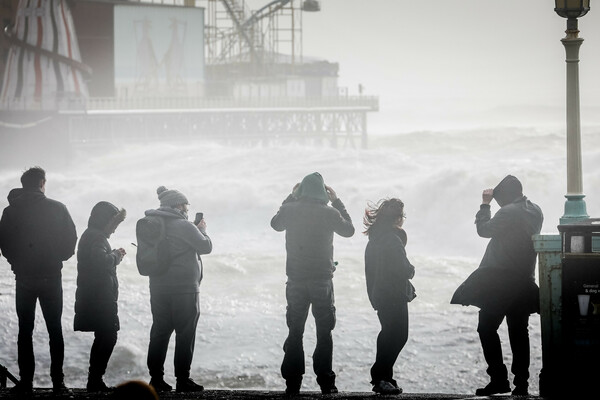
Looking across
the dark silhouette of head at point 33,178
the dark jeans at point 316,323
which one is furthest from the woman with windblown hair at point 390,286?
the dark silhouette of head at point 33,178

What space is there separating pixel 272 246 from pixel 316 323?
78.7 feet

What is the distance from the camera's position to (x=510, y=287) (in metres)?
5.93

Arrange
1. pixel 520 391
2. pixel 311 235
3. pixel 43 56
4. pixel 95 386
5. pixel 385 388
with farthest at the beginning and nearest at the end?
1. pixel 43 56
2. pixel 95 386
3. pixel 311 235
4. pixel 385 388
5. pixel 520 391

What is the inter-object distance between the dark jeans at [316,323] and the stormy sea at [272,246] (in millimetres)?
1061

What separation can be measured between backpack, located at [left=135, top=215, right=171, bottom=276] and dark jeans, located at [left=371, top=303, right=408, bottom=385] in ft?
4.59

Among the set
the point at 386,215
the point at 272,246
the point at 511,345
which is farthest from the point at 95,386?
the point at 272,246

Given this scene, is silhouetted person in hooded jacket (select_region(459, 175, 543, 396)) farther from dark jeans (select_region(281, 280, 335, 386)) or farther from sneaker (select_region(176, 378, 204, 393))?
sneaker (select_region(176, 378, 204, 393))

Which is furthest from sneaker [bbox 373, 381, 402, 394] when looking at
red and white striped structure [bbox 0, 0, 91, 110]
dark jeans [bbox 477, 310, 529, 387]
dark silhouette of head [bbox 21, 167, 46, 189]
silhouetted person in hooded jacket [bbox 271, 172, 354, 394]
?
red and white striped structure [bbox 0, 0, 91, 110]

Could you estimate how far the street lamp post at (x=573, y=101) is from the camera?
6766 mm

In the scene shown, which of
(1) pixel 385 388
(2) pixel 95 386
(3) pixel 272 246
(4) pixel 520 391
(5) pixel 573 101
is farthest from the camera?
(3) pixel 272 246

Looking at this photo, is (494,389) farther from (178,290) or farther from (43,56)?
(43,56)

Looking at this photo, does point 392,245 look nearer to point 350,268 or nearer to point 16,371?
Result: point 16,371

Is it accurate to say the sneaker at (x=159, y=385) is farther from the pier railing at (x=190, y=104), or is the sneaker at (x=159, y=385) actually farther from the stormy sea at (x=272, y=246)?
the pier railing at (x=190, y=104)

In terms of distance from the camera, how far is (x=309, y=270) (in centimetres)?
605
